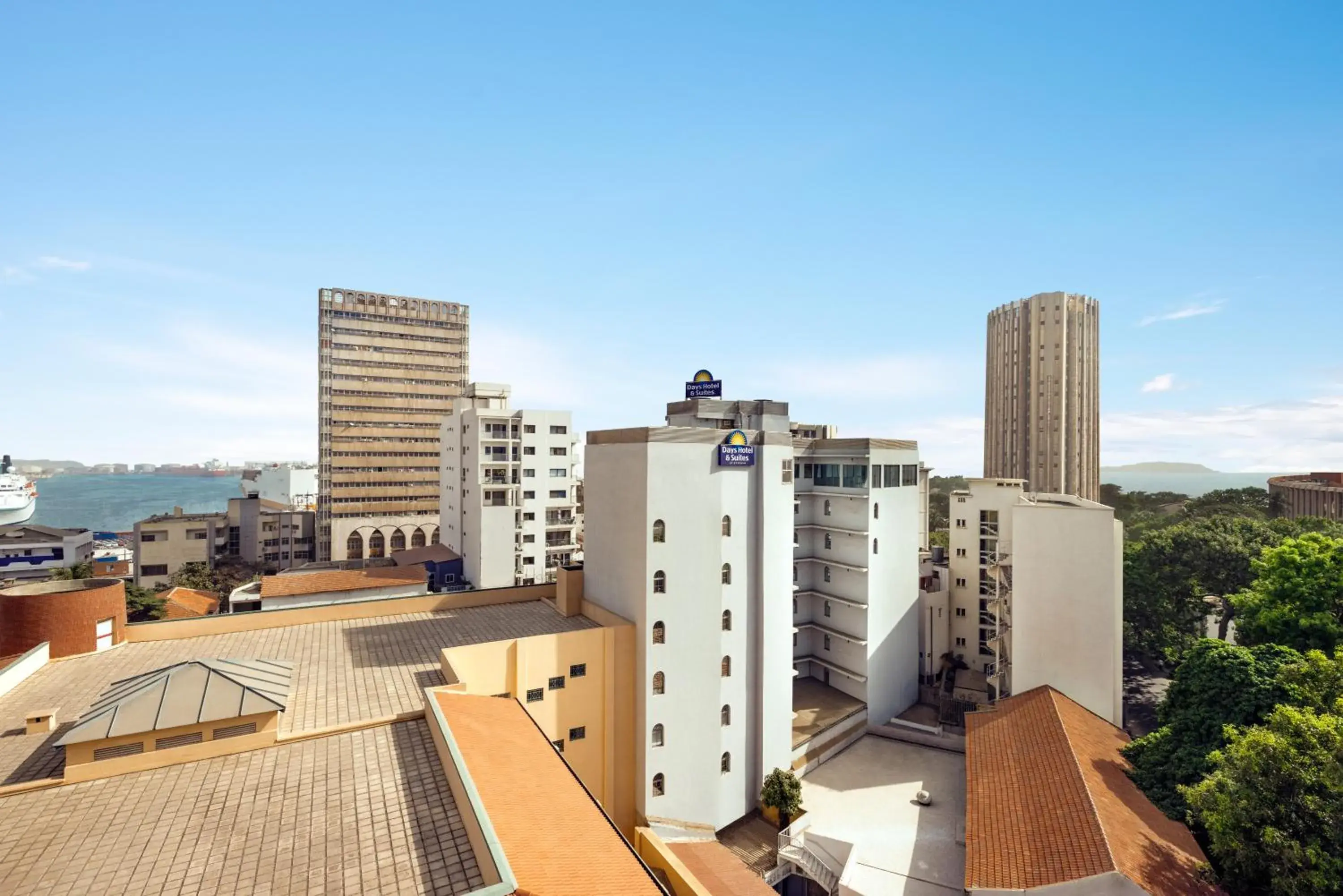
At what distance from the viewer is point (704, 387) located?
43.5 meters

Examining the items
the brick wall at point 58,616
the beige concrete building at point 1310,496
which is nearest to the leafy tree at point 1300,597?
the beige concrete building at point 1310,496

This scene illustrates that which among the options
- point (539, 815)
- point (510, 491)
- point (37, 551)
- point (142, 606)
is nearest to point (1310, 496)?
point (510, 491)

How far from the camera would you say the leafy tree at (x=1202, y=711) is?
2533 centimetres

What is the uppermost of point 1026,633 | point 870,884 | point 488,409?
point 488,409

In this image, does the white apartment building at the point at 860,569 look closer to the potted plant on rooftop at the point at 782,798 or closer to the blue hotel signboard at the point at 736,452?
the potted plant on rooftop at the point at 782,798

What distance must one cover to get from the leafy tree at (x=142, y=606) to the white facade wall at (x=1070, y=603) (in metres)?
75.4

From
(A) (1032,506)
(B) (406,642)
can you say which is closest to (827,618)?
(A) (1032,506)

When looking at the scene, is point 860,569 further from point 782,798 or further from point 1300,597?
point 1300,597

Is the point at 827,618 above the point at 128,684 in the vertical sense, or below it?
below

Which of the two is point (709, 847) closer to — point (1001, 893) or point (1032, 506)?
point (1001, 893)

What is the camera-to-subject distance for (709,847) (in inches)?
1103

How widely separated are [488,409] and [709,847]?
5334 cm

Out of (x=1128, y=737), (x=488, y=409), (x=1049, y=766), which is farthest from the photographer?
(x=488, y=409)

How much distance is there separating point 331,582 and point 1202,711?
192 feet
